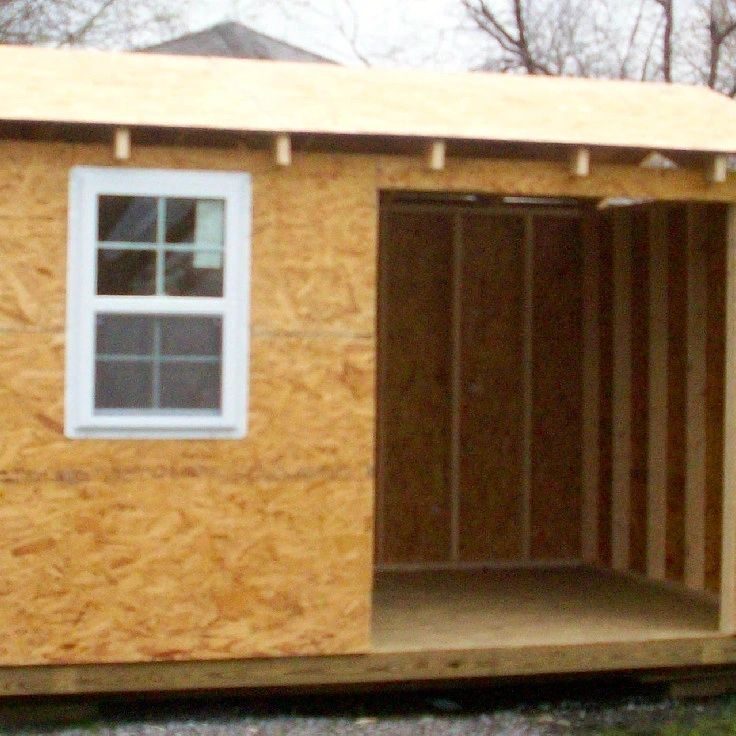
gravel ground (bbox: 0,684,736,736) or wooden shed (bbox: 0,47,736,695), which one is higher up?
wooden shed (bbox: 0,47,736,695)

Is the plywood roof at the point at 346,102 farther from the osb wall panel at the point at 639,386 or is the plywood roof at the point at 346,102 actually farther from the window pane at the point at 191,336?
the osb wall panel at the point at 639,386

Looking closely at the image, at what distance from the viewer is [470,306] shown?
35.7 ft

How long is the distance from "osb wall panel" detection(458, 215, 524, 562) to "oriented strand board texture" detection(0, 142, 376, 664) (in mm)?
3470

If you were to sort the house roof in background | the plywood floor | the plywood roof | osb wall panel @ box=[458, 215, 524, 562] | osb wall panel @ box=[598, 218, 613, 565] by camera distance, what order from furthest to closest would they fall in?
1. the house roof in background
2. osb wall panel @ box=[458, 215, 524, 562]
3. osb wall panel @ box=[598, 218, 613, 565]
4. the plywood floor
5. the plywood roof

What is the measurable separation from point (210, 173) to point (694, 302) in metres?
3.64

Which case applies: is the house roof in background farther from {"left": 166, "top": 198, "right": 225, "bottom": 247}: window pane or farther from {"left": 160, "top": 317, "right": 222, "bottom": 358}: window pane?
{"left": 160, "top": 317, "right": 222, "bottom": 358}: window pane

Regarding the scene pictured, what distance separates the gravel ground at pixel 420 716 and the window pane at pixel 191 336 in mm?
2048

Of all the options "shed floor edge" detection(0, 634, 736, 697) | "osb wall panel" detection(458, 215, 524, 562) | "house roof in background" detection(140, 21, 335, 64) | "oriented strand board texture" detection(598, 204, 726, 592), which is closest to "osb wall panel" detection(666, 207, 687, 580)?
"oriented strand board texture" detection(598, 204, 726, 592)

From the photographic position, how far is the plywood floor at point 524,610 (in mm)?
7996

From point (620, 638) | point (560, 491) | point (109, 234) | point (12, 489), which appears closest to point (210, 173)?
point (109, 234)

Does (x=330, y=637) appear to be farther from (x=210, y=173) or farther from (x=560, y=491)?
(x=560, y=491)

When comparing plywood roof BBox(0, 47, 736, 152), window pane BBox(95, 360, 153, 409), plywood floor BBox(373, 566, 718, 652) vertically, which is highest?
plywood roof BBox(0, 47, 736, 152)

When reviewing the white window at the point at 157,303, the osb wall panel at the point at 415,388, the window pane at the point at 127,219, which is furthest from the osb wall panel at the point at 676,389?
the window pane at the point at 127,219

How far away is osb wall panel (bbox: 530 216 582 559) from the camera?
10992mm
